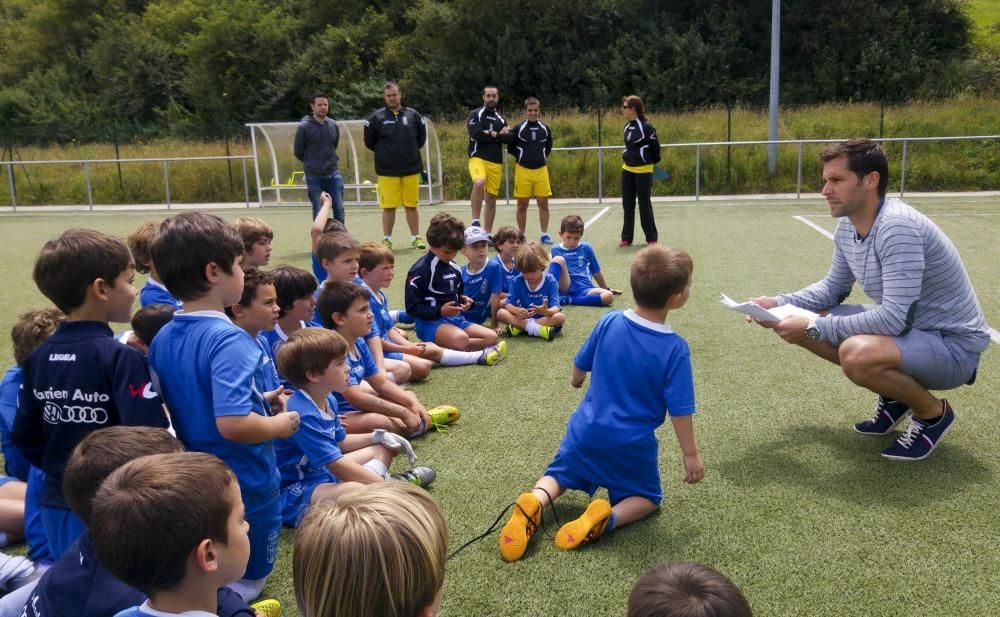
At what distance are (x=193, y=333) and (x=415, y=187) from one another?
8284 mm

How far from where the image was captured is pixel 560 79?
1404 inches

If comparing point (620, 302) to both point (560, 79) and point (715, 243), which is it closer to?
point (715, 243)

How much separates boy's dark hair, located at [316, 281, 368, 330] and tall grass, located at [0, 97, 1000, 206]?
1772cm

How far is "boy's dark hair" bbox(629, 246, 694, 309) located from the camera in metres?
3.15

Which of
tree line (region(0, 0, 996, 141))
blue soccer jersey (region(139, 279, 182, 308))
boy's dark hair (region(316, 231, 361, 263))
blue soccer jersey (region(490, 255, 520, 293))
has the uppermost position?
tree line (region(0, 0, 996, 141))

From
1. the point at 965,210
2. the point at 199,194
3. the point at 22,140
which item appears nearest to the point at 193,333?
the point at 965,210

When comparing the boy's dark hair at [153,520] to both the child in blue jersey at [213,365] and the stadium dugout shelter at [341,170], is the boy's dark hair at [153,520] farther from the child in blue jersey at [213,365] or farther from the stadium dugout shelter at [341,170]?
the stadium dugout shelter at [341,170]

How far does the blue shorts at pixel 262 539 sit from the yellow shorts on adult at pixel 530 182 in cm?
857

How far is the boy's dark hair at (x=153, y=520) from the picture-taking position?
164 cm

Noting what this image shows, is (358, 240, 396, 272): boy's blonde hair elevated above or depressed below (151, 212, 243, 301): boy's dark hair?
below

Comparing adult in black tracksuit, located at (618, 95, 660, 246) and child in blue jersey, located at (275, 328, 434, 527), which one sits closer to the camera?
child in blue jersey, located at (275, 328, 434, 527)

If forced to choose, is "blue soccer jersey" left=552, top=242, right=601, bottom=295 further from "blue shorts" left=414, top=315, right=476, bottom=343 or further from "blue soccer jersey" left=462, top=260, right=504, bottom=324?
"blue shorts" left=414, top=315, right=476, bottom=343

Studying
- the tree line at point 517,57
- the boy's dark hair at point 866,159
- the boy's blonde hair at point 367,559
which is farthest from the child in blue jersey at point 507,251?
the tree line at point 517,57

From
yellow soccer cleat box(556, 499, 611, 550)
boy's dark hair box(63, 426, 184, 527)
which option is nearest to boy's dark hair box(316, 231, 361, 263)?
yellow soccer cleat box(556, 499, 611, 550)
